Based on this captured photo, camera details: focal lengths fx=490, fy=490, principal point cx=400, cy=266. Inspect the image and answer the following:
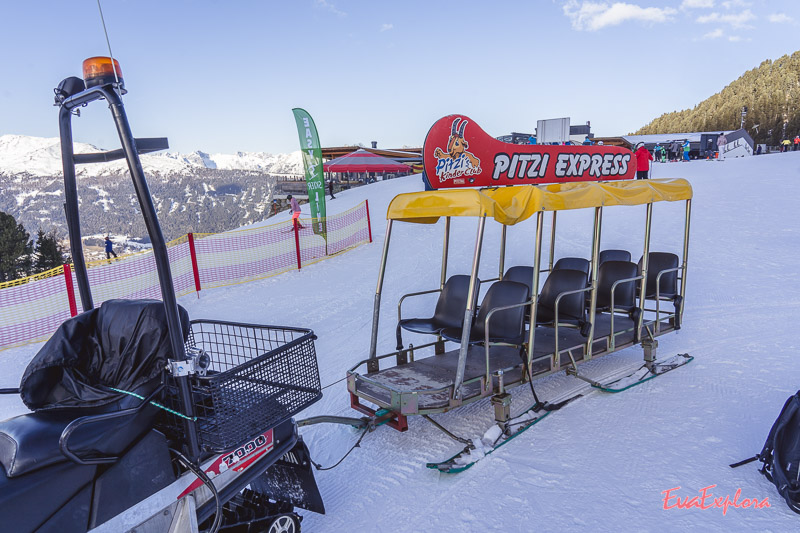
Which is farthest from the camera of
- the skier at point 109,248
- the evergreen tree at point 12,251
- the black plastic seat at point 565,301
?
the evergreen tree at point 12,251

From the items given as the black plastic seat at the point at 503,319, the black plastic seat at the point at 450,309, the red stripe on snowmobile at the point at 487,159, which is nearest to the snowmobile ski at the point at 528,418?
the black plastic seat at the point at 503,319

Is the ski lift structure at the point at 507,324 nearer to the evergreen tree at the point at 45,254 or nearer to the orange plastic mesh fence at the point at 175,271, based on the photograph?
the orange plastic mesh fence at the point at 175,271

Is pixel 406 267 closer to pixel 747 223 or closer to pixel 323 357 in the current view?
pixel 323 357

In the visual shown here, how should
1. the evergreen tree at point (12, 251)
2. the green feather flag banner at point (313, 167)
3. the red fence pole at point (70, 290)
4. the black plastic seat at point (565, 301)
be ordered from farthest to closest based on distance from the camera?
the evergreen tree at point (12, 251), the green feather flag banner at point (313, 167), the red fence pole at point (70, 290), the black plastic seat at point (565, 301)

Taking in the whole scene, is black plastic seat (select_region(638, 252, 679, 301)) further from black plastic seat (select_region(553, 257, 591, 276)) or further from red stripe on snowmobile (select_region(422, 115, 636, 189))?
red stripe on snowmobile (select_region(422, 115, 636, 189))

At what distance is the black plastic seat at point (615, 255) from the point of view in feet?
23.3

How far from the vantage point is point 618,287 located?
632 centimetres

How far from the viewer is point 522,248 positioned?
12.7 metres

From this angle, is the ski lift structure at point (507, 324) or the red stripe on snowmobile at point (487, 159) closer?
the ski lift structure at point (507, 324)

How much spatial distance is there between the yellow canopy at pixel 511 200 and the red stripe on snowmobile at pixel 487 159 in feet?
0.64

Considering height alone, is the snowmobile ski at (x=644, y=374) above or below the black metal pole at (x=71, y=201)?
below

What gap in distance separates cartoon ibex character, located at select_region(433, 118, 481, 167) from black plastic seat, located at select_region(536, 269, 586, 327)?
6.59 ft

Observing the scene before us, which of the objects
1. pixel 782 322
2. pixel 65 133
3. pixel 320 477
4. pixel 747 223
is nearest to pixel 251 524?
pixel 320 477

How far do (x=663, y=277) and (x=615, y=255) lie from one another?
0.73 metres
